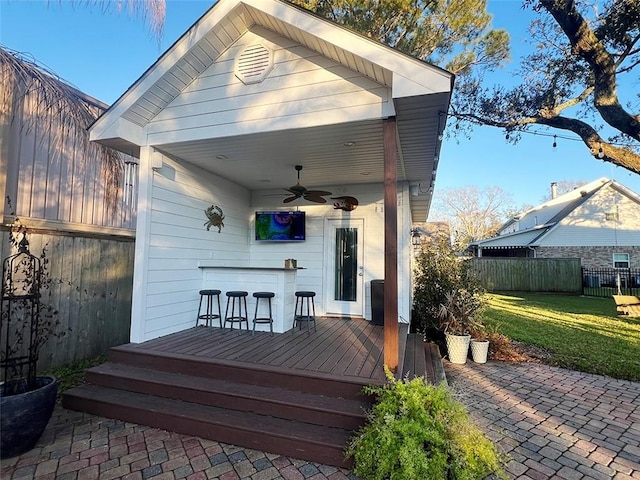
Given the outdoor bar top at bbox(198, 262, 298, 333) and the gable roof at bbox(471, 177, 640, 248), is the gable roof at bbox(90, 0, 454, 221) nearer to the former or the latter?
the outdoor bar top at bbox(198, 262, 298, 333)

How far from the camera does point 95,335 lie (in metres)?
5.05

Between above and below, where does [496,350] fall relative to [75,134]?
below

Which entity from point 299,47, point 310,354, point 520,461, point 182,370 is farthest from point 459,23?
point 182,370

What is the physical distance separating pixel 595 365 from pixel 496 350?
144cm

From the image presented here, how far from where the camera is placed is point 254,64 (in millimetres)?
4152

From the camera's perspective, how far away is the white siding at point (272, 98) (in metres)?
3.74

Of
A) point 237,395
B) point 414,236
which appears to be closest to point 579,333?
point 414,236

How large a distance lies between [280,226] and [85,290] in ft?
11.9

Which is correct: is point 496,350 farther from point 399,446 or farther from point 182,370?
point 182,370

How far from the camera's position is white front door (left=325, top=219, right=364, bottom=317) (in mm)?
6672

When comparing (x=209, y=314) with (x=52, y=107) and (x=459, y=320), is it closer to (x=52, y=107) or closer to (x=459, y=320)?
(x=52, y=107)

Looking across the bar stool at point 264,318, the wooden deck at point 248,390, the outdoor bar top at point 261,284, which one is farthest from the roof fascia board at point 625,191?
the bar stool at point 264,318

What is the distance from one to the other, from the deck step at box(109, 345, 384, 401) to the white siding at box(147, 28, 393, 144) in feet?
9.12

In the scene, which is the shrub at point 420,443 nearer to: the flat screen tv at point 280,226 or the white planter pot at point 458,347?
the white planter pot at point 458,347
